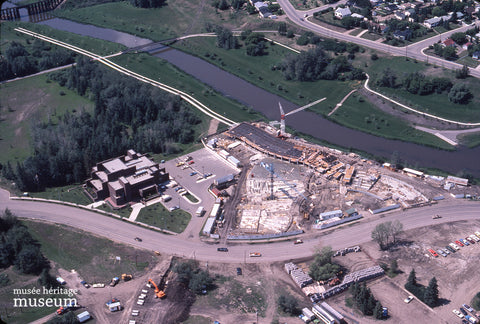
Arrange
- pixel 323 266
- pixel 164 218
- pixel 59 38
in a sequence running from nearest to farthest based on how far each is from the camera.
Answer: pixel 323 266 < pixel 164 218 < pixel 59 38

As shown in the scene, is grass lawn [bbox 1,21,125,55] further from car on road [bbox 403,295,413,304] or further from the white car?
the white car

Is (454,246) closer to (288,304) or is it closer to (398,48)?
(288,304)

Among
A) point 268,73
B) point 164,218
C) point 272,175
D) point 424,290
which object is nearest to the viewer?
point 424,290

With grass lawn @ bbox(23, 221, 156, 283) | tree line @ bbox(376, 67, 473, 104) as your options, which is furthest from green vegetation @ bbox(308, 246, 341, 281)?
tree line @ bbox(376, 67, 473, 104)

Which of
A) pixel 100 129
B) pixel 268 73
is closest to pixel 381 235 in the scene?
pixel 100 129

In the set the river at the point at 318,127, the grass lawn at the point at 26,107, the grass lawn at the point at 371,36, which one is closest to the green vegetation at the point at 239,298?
the river at the point at 318,127

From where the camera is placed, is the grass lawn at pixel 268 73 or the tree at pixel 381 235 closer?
the tree at pixel 381 235

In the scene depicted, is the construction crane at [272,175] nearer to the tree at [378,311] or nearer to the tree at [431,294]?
the tree at [378,311]

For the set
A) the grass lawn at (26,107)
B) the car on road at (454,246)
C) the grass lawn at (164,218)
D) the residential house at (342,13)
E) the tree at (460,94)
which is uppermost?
the residential house at (342,13)
